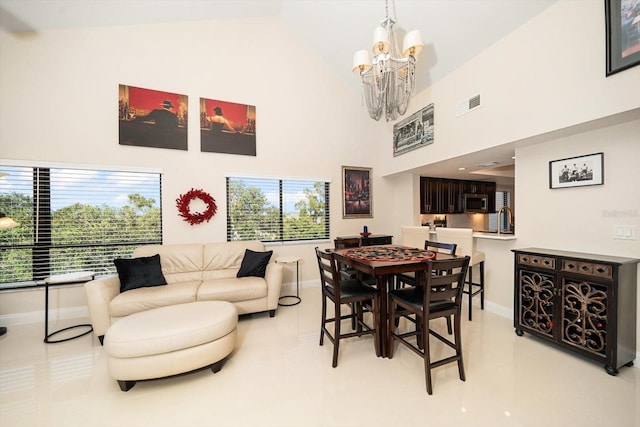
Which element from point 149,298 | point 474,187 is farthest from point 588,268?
point 149,298

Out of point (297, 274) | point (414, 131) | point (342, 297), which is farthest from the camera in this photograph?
point (414, 131)

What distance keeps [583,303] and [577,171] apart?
4.41ft

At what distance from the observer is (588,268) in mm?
2262

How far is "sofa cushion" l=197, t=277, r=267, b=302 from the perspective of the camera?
309 cm

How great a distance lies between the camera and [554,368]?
87.3 inches

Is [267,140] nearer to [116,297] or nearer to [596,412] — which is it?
[116,297]

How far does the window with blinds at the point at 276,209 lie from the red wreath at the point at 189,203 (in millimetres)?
291

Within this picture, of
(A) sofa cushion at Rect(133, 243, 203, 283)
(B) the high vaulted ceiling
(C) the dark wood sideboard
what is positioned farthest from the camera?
(A) sofa cushion at Rect(133, 243, 203, 283)

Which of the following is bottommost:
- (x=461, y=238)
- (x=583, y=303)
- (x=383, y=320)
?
(x=383, y=320)

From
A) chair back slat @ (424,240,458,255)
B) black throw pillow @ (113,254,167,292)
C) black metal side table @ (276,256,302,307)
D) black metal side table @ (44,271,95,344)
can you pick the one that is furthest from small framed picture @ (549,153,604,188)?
black metal side table @ (44,271,95,344)

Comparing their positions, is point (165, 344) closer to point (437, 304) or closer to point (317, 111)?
point (437, 304)

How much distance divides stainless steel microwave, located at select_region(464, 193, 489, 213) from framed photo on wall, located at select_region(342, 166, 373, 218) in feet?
8.38

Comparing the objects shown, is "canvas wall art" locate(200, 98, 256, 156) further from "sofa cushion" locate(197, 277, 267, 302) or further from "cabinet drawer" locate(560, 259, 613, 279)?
"cabinet drawer" locate(560, 259, 613, 279)

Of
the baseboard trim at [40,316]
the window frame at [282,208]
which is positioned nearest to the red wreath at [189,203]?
the window frame at [282,208]
